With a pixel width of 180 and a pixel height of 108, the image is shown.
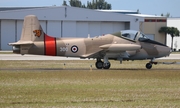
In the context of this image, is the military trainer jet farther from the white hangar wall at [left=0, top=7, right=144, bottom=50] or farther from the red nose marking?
the white hangar wall at [left=0, top=7, right=144, bottom=50]

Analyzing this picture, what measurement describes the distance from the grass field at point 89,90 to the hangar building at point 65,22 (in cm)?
4475

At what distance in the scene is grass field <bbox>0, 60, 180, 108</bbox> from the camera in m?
13.4

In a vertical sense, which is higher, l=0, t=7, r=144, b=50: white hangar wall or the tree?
l=0, t=7, r=144, b=50: white hangar wall

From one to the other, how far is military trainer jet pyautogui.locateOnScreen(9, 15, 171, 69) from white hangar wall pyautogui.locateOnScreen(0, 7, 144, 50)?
39372mm

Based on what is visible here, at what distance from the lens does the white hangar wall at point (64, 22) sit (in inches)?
2581

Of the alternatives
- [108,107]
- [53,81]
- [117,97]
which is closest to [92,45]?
[53,81]

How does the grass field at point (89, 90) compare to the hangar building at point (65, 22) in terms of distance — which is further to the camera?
the hangar building at point (65, 22)

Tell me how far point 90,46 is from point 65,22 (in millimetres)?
41786

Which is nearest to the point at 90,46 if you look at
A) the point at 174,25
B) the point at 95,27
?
the point at 95,27

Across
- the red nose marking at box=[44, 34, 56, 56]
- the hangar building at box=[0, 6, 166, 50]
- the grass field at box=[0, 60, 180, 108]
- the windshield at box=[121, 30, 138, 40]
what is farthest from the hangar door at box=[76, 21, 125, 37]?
the grass field at box=[0, 60, 180, 108]

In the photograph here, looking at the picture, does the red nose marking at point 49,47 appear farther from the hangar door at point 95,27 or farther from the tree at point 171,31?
the tree at point 171,31

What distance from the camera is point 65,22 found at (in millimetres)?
67625

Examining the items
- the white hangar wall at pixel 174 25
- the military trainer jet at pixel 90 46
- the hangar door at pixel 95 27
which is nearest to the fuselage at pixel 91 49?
the military trainer jet at pixel 90 46

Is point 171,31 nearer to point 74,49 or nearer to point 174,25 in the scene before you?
point 174,25
